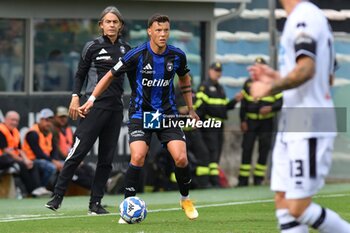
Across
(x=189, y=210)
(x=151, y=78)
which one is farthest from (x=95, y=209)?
(x=151, y=78)

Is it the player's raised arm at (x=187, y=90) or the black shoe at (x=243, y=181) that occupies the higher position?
the player's raised arm at (x=187, y=90)

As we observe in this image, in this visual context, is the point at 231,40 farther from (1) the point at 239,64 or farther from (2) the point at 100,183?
(2) the point at 100,183

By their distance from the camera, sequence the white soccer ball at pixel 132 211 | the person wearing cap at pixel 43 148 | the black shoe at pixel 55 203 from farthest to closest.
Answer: the person wearing cap at pixel 43 148 → the black shoe at pixel 55 203 → the white soccer ball at pixel 132 211

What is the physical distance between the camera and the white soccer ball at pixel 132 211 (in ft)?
39.5

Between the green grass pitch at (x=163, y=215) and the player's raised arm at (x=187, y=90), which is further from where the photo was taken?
the player's raised arm at (x=187, y=90)

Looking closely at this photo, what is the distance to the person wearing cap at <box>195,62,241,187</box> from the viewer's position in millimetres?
20672

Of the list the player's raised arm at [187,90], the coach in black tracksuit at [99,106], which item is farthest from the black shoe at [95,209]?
the player's raised arm at [187,90]

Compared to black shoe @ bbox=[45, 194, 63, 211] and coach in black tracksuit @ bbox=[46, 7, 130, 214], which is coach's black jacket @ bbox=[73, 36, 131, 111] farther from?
black shoe @ bbox=[45, 194, 63, 211]

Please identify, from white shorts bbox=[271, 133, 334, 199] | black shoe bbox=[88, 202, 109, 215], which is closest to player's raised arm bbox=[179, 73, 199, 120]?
black shoe bbox=[88, 202, 109, 215]

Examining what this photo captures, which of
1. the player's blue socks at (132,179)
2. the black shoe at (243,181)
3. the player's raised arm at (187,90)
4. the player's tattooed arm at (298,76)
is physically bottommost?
the black shoe at (243,181)

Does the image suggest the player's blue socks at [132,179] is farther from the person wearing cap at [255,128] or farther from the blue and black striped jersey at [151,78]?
the person wearing cap at [255,128]

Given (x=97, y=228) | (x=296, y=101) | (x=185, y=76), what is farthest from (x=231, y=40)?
(x=296, y=101)

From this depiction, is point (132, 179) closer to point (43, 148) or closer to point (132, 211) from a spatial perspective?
point (132, 211)

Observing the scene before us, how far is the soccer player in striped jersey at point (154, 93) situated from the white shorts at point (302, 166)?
447 centimetres
